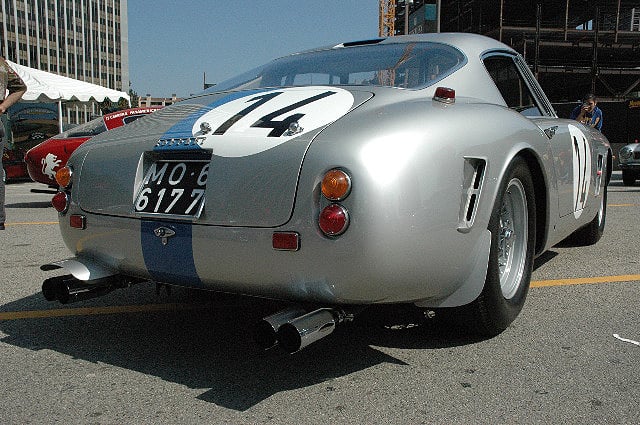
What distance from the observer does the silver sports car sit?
2.23m

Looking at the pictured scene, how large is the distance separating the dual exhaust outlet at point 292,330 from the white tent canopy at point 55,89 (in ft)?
49.4

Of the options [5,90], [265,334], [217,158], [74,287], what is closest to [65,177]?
[74,287]

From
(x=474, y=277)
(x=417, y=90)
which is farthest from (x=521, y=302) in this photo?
(x=417, y=90)

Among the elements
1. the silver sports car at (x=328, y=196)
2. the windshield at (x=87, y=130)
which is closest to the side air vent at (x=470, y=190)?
the silver sports car at (x=328, y=196)

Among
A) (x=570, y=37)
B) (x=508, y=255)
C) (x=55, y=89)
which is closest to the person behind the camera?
(x=508, y=255)

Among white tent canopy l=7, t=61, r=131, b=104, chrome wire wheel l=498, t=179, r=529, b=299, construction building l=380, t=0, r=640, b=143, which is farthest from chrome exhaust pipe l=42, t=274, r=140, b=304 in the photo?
construction building l=380, t=0, r=640, b=143

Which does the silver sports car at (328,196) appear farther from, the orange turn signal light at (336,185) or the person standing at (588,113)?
the person standing at (588,113)

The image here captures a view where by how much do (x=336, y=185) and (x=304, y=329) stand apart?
0.50 metres

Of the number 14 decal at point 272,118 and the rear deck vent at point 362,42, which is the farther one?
the rear deck vent at point 362,42

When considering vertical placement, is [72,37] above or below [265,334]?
above

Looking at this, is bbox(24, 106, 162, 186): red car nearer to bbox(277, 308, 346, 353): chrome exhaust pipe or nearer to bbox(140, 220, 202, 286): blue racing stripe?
bbox(140, 220, 202, 286): blue racing stripe

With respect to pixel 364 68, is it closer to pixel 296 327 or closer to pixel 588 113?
pixel 296 327

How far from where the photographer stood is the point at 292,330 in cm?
214

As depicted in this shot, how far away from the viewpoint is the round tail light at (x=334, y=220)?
2184 millimetres
